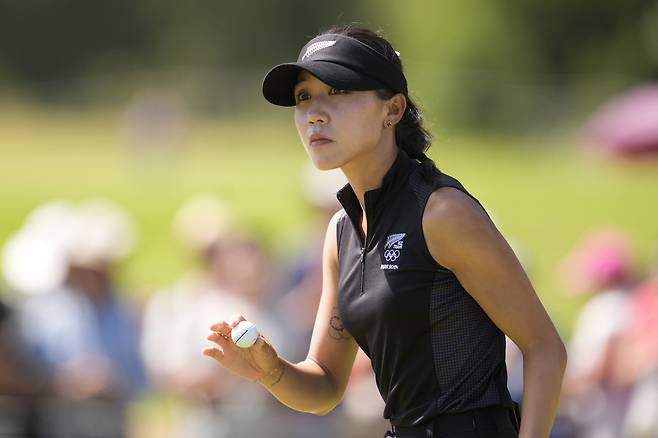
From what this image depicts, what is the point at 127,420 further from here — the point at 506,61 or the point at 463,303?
the point at 506,61

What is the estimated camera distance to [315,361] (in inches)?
170

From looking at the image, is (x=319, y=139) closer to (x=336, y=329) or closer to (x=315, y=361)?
(x=336, y=329)

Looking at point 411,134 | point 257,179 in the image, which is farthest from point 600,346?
point 257,179

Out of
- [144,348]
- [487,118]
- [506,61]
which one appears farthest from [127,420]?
[506,61]

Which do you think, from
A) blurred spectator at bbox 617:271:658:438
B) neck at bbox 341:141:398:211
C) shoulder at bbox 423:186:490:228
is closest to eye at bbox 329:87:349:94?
neck at bbox 341:141:398:211

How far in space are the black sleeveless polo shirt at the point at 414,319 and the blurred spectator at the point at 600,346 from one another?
471 centimetres

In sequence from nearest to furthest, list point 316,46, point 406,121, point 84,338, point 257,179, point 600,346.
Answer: point 316,46 < point 406,121 < point 600,346 < point 84,338 < point 257,179

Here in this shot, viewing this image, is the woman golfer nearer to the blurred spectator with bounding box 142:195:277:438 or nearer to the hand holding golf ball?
the hand holding golf ball

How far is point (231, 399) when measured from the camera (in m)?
8.81

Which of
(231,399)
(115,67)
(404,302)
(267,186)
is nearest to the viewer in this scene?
(404,302)

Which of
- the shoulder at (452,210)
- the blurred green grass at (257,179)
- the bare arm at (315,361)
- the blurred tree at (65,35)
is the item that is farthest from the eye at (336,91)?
the blurred tree at (65,35)

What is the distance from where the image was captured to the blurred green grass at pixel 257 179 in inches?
846

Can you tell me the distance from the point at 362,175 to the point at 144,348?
5456mm

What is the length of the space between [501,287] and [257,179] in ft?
82.6
